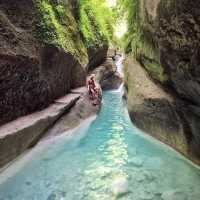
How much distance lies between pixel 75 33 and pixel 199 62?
30.5 ft

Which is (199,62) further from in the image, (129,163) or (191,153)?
(129,163)

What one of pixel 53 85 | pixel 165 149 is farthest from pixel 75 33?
pixel 165 149

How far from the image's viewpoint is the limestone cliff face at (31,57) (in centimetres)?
641

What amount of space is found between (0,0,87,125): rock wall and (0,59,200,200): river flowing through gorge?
51.9 inches

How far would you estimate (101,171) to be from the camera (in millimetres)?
5590

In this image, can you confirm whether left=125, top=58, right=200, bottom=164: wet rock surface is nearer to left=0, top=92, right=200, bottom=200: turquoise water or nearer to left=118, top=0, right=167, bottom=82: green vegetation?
left=0, top=92, right=200, bottom=200: turquoise water

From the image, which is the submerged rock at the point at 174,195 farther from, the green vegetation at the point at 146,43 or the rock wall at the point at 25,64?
the rock wall at the point at 25,64

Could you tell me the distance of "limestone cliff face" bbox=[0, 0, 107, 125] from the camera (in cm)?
641

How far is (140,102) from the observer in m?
7.92

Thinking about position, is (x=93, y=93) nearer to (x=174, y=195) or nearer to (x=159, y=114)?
(x=159, y=114)

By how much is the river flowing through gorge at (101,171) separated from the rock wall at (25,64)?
132 cm

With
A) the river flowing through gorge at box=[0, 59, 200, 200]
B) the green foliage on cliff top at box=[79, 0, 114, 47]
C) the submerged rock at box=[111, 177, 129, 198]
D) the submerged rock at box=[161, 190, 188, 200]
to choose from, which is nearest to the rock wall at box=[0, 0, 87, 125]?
the river flowing through gorge at box=[0, 59, 200, 200]

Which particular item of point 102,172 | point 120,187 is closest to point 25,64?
point 102,172

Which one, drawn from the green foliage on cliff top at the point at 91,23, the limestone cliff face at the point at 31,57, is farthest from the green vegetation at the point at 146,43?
the green foliage on cliff top at the point at 91,23
